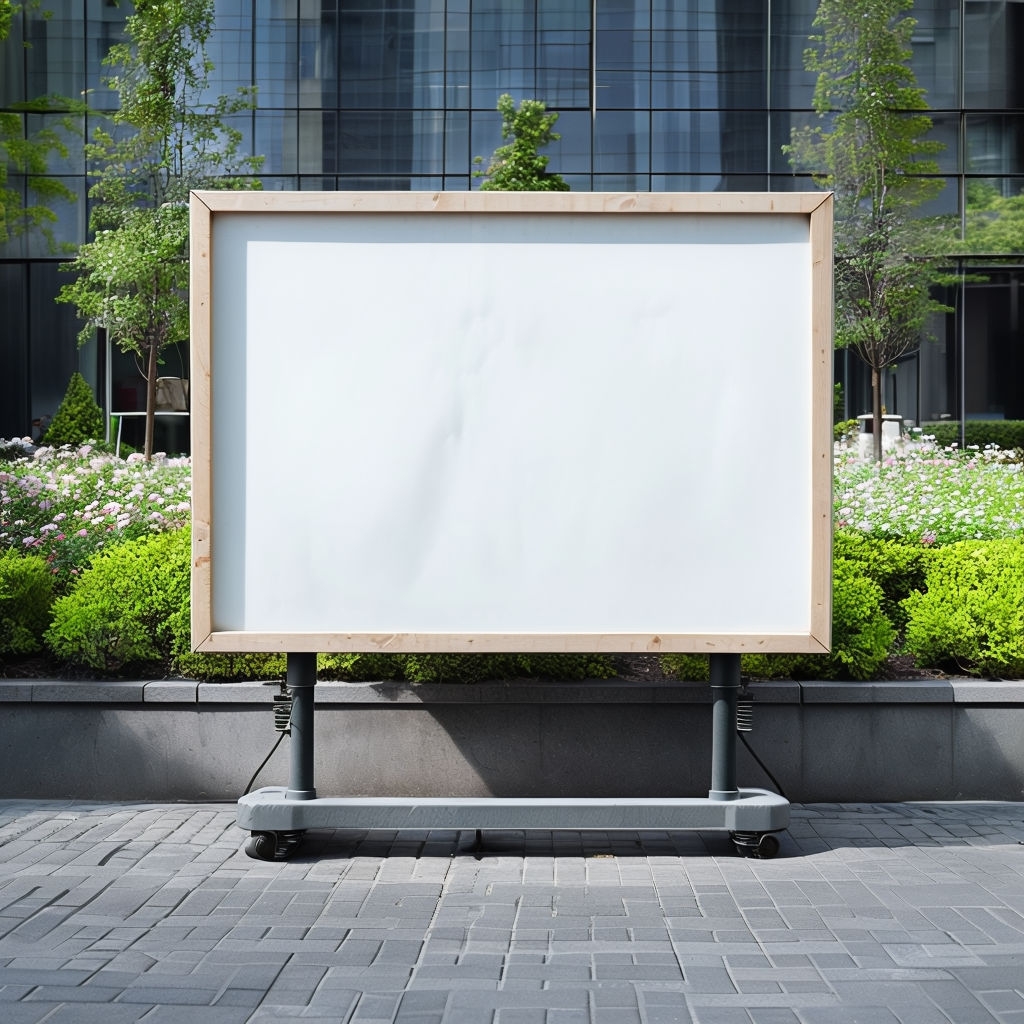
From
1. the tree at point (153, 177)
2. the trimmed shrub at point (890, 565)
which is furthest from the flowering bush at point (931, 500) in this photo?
the tree at point (153, 177)

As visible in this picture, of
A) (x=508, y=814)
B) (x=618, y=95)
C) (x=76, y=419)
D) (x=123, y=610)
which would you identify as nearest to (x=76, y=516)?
(x=123, y=610)

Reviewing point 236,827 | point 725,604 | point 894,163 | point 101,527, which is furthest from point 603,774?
point 894,163

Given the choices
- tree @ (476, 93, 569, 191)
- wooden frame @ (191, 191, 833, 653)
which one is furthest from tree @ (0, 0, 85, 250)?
wooden frame @ (191, 191, 833, 653)

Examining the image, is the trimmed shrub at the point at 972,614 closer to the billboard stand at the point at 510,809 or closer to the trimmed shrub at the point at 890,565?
the trimmed shrub at the point at 890,565

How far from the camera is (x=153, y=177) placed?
75.9ft

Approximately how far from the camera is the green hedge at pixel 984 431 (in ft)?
84.5

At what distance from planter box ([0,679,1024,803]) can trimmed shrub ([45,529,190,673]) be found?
0.30 m

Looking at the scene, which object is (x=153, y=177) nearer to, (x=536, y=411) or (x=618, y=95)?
(x=618, y=95)

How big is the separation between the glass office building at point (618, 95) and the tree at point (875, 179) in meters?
2.90

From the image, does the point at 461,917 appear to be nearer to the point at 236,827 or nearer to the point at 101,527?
the point at 236,827

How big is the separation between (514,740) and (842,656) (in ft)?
6.11

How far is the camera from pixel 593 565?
19.6 ft

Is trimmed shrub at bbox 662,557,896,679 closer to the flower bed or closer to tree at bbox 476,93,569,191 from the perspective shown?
the flower bed

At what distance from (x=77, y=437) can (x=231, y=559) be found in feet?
69.9
